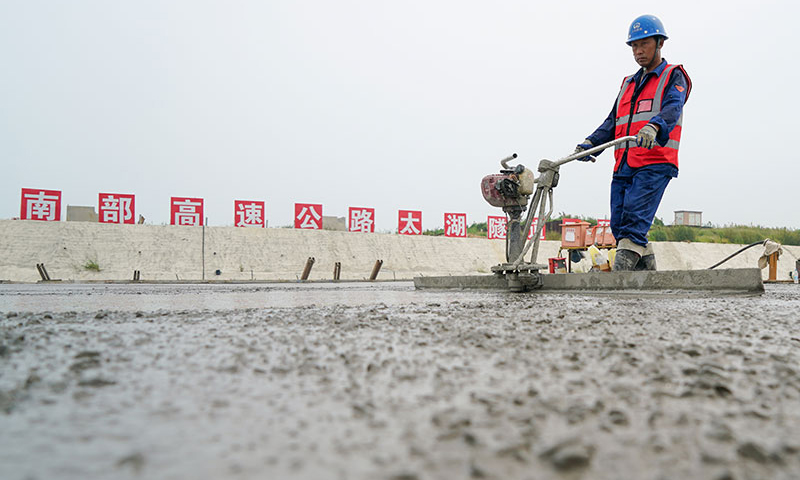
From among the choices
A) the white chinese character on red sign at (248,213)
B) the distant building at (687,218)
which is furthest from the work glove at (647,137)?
the distant building at (687,218)

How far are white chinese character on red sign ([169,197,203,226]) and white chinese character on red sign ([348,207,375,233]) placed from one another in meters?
7.48

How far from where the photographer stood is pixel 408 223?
94.6 ft

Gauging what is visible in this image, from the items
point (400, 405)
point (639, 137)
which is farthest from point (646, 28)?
point (400, 405)

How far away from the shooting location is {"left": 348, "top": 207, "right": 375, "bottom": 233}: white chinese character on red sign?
1109 inches

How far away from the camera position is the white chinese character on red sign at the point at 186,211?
24.8m

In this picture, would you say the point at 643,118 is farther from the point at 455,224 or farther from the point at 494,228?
the point at 494,228

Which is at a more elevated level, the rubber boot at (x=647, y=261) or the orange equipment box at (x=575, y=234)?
the orange equipment box at (x=575, y=234)

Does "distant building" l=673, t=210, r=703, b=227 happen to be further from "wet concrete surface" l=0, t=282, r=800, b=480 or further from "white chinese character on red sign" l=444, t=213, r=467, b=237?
"wet concrete surface" l=0, t=282, r=800, b=480

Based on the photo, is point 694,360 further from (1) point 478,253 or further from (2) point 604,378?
(1) point 478,253

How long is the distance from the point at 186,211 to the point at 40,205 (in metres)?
5.88

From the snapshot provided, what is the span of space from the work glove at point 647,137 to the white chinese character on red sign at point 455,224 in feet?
83.8

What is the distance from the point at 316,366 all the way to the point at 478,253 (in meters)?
25.9

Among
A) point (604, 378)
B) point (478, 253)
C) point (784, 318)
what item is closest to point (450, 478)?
point (604, 378)

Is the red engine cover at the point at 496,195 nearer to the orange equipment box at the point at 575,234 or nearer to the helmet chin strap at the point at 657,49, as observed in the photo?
the helmet chin strap at the point at 657,49
